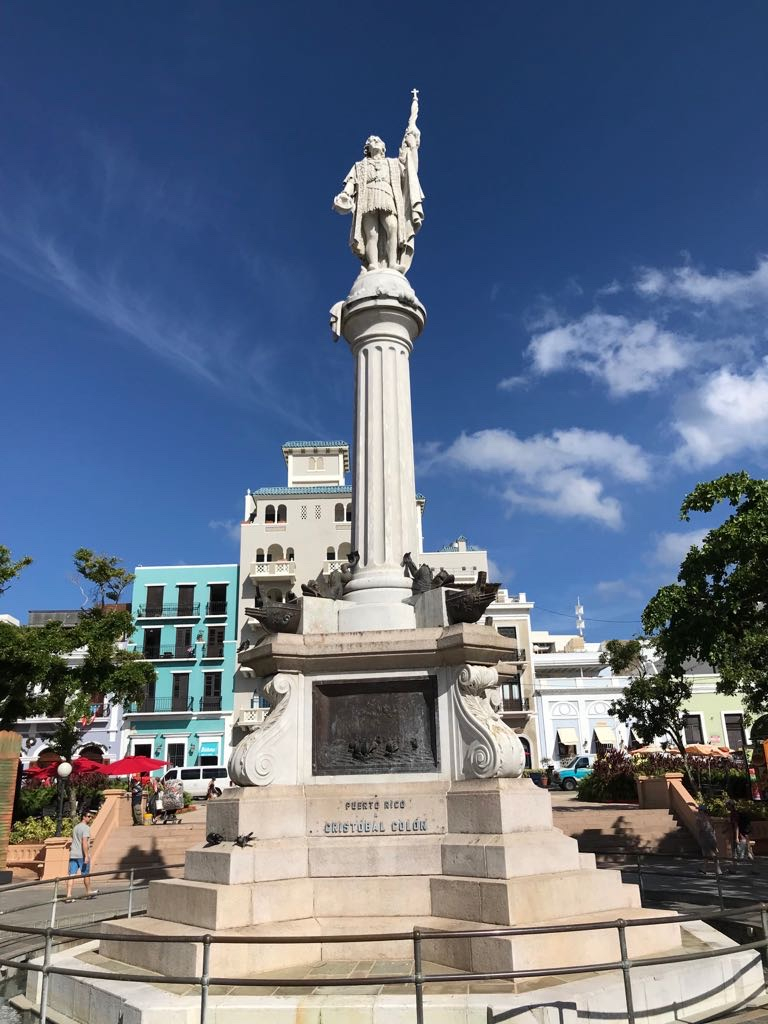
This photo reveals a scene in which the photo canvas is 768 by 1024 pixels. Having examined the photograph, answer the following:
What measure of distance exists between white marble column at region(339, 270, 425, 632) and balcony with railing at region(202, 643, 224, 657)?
130 ft

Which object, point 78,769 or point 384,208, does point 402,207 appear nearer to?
point 384,208

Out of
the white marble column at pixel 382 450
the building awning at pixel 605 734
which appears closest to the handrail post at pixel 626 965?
the white marble column at pixel 382 450

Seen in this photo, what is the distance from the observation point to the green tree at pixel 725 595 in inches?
526

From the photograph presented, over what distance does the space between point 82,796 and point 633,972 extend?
25658 millimetres

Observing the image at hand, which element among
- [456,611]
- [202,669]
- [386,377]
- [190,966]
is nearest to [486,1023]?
[190,966]

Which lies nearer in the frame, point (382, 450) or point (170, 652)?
point (382, 450)

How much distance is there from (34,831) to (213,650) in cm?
2659

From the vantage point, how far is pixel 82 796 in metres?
27.7

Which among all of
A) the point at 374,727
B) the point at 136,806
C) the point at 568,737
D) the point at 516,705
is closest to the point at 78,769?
the point at 136,806

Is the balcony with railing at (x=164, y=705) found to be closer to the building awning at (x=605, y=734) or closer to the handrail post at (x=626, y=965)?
the building awning at (x=605, y=734)

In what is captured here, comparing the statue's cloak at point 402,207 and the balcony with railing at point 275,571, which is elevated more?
the balcony with railing at point 275,571

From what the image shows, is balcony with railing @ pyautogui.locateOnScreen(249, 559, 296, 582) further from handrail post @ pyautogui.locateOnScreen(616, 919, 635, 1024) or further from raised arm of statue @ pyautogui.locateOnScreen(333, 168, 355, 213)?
handrail post @ pyautogui.locateOnScreen(616, 919, 635, 1024)

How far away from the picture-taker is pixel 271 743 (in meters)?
8.53

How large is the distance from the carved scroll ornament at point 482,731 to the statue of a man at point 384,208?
6466mm
